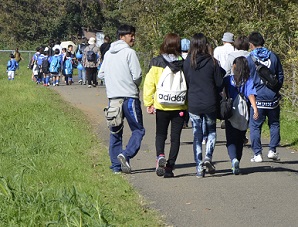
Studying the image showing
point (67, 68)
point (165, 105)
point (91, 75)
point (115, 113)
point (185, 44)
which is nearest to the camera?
point (165, 105)

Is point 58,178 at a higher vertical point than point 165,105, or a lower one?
lower

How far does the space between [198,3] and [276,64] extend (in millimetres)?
9926

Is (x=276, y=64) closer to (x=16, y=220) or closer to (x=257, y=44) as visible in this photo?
(x=257, y=44)

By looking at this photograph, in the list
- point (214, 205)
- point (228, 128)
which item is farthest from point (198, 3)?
point (214, 205)

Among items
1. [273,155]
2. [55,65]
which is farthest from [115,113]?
[55,65]

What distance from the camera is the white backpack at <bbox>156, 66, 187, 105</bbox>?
950 centimetres

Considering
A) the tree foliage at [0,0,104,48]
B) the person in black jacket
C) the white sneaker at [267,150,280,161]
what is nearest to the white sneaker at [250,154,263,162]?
the white sneaker at [267,150,280,161]

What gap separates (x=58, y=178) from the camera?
9555mm

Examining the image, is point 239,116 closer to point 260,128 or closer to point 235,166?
point 235,166

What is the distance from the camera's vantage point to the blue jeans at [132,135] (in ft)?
32.3

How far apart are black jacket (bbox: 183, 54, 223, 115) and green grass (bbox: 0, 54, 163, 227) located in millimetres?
1290

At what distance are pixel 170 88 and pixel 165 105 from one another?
0.80ft

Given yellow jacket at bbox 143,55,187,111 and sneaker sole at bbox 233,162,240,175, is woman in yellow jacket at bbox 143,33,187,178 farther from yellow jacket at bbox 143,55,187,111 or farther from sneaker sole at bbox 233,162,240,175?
sneaker sole at bbox 233,162,240,175

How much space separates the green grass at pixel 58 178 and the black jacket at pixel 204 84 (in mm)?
1290
